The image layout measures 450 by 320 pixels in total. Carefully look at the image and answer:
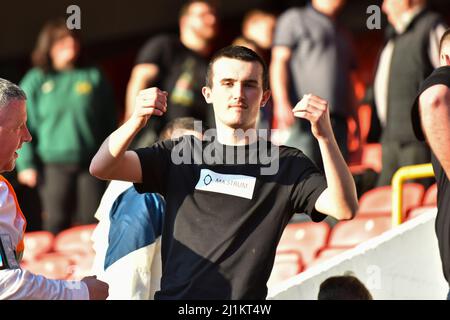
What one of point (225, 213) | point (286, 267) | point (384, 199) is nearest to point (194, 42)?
point (384, 199)

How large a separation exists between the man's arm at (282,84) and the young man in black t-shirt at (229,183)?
368 centimetres

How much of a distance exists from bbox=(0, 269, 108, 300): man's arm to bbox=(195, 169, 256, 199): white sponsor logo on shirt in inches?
23.6

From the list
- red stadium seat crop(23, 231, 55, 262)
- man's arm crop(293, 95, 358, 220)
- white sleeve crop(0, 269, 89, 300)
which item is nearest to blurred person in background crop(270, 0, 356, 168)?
red stadium seat crop(23, 231, 55, 262)

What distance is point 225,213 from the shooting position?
14.0 ft

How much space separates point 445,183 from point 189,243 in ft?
3.09

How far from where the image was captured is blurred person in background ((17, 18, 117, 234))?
30.7 feet

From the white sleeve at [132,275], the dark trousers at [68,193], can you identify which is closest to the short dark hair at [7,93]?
the white sleeve at [132,275]

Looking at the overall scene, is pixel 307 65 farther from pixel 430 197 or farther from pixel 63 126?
pixel 63 126

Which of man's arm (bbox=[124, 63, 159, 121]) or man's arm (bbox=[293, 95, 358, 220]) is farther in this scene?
man's arm (bbox=[124, 63, 159, 121])

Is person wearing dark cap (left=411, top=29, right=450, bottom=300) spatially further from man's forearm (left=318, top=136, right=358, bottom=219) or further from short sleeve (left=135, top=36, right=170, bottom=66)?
short sleeve (left=135, top=36, right=170, bottom=66)
